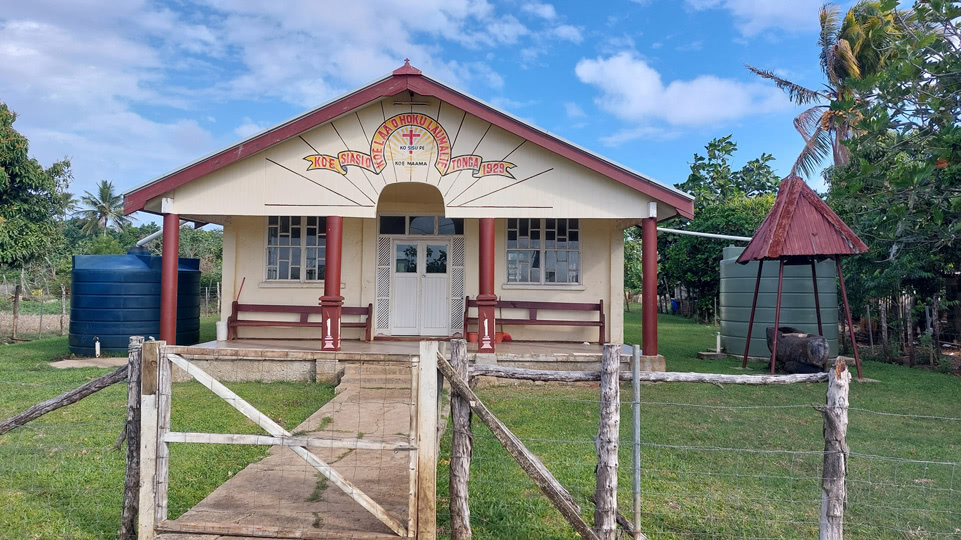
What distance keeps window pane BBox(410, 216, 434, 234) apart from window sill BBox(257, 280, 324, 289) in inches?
81.2

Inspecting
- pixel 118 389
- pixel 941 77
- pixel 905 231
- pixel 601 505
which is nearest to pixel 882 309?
pixel 905 231

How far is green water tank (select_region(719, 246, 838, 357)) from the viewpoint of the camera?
12867mm

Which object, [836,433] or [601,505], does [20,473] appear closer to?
[601,505]

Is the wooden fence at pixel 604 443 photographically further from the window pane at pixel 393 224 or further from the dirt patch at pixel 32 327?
the dirt patch at pixel 32 327

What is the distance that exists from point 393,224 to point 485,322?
342 cm

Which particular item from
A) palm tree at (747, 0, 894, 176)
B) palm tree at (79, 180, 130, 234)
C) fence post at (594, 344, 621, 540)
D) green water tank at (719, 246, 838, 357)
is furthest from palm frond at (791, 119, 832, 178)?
palm tree at (79, 180, 130, 234)

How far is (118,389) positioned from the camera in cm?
883

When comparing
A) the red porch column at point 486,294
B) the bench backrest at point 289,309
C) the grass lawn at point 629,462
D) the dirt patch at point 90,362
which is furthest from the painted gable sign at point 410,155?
the dirt patch at point 90,362

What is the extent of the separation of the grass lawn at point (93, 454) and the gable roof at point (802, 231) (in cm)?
775

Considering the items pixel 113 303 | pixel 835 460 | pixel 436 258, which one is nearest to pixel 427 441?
pixel 835 460

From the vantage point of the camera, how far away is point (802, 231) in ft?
35.4

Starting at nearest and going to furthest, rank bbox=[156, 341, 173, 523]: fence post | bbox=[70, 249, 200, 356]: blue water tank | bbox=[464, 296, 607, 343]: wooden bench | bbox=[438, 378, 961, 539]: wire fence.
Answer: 1. bbox=[156, 341, 173, 523]: fence post
2. bbox=[438, 378, 961, 539]: wire fence
3. bbox=[464, 296, 607, 343]: wooden bench
4. bbox=[70, 249, 200, 356]: blue water tank

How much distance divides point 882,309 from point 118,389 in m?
14.5

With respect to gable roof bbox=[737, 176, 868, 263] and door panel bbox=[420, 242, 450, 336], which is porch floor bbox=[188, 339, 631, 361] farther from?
gable roof bbox=[737, 176, 868, 263]
